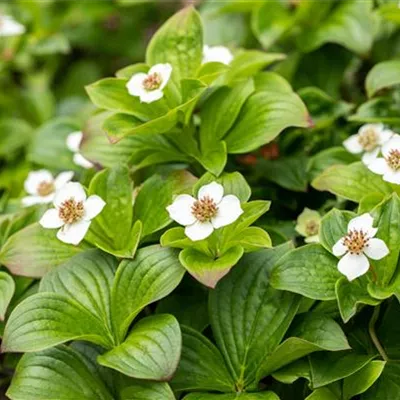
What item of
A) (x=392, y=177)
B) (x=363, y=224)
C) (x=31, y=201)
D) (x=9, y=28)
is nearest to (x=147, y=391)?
(x=363, y=224)

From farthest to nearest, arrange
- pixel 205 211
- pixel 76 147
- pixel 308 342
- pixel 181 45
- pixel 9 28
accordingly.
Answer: pixel 9 28, pixel 76 147, pixel 181 45, pixel 205 211, pixel 308 342

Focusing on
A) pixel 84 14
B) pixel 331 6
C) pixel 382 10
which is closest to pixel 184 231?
pixel 382 10

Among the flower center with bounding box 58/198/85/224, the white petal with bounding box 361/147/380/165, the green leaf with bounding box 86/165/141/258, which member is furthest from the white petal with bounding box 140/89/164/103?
the white petal with bounding box 361/147/380/165

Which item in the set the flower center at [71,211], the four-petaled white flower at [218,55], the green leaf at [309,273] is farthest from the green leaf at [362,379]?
the four-petaled white flower at [218,55]

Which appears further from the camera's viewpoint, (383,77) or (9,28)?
(9,28)

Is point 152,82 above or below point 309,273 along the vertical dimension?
above

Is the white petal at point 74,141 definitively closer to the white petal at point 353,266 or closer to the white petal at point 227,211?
the white petal at point 227,211

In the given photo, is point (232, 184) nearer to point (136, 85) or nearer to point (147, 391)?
point (136, 85)
